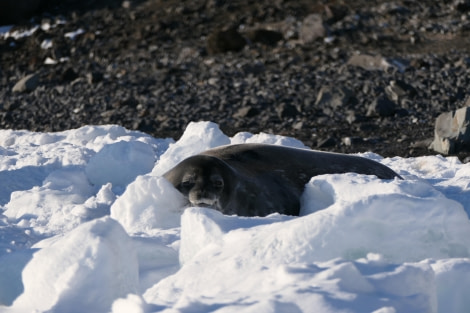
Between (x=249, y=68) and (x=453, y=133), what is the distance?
4.55 meters

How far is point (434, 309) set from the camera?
3086mm

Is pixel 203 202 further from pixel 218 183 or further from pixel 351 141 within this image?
pixel 351 141

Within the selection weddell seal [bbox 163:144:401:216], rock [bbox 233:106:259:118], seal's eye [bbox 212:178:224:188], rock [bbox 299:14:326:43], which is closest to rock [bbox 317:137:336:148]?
rock [bbox 233:106:259:118]

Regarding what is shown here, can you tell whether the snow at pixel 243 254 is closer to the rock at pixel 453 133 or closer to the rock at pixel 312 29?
the rock at pixel 453 133

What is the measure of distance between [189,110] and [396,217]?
771cm

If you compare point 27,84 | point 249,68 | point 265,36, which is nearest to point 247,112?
point 249,68

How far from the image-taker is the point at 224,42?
44.8 ft

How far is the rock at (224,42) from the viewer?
13594 mm

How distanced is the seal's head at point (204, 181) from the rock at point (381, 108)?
5.25 meters

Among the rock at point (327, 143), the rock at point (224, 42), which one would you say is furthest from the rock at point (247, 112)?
the rock at point (224, 42)

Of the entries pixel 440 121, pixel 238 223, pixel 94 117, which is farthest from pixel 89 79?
pixel 238 223

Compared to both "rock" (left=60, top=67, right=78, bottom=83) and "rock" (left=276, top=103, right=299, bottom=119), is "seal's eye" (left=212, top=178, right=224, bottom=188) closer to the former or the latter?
"rock" (left=276, top=103, right=299, bottom=119)

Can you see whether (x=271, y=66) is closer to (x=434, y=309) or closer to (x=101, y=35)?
(x=101, y=35)

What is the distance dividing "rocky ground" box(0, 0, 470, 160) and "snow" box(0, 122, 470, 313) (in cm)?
415
